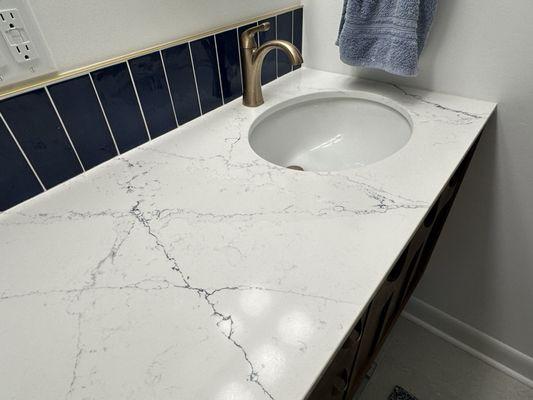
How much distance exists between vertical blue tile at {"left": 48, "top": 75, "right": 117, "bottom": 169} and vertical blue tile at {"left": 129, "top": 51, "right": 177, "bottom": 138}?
10cm

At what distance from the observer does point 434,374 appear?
4.14 feet

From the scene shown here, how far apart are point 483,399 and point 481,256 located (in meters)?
0.53

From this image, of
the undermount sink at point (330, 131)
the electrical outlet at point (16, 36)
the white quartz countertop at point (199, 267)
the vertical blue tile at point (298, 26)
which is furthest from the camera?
the vertical blue tile at point (298, 26)

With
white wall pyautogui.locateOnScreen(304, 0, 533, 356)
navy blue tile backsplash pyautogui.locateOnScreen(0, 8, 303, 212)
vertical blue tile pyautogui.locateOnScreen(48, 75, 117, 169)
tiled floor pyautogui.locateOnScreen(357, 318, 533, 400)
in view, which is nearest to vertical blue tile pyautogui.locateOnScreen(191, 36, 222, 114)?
navy blue tile backsplash pyautogui.locateOnScreen(0, 8, 303, 212)

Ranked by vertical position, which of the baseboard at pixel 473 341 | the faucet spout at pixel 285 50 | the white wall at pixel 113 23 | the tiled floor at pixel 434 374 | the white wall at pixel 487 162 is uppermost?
the white wall at pixel 113 23

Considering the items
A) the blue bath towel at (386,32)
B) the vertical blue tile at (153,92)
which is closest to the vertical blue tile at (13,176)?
the vertical blue tile at (153,92)

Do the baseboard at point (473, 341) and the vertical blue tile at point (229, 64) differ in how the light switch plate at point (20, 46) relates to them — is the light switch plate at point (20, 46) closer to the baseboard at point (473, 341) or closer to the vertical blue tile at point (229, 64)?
the vertical blue tile at point (229, 64)

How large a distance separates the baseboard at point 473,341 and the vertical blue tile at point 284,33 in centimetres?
109

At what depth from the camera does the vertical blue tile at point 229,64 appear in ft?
2.71

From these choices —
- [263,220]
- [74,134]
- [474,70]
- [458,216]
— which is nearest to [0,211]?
[74,134]

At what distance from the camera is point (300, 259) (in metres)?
0.48

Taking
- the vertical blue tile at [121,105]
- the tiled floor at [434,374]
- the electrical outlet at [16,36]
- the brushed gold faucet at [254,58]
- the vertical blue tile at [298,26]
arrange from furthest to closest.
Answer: the tiled floor at [434,374], the vertical blue tile at [298,26], the brushed gold faucet at [254,58], the vertical blue tile at [121,105], the electrical outlet at [16,36]

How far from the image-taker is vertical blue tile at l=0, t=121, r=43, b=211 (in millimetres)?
554

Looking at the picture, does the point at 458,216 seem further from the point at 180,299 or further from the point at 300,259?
the point at 180,299
